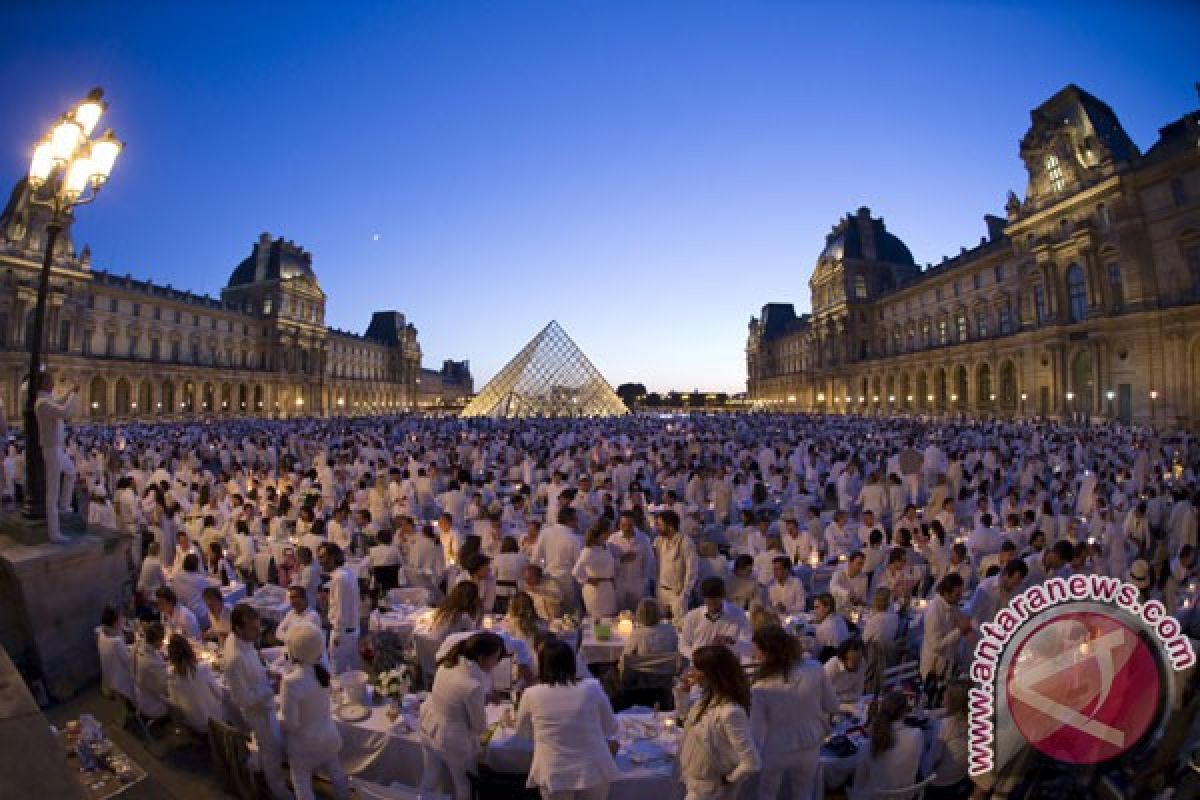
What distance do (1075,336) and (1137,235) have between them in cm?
534

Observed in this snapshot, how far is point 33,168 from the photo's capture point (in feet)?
18.1

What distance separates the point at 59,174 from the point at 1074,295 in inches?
1566

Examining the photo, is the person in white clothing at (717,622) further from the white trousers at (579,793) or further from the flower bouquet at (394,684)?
the flower bouquet at (394,684)

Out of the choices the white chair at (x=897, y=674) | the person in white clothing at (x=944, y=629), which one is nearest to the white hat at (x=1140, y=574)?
the person in white clothing at (x=944, y=629)

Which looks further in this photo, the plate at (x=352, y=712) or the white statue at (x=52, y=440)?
the white statue at (x=52, y=440)

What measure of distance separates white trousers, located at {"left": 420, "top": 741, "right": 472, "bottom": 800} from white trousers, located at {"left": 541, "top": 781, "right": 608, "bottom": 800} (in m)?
0.56

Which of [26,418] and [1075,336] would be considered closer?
[26,418]

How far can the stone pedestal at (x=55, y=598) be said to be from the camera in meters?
4.89

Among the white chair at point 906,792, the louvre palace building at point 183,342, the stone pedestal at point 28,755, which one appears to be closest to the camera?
the stone pedestal at point 28,755

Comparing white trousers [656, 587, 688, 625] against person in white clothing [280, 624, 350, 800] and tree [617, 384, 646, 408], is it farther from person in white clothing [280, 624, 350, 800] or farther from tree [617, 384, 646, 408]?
tree [617, 384, 646, 408]

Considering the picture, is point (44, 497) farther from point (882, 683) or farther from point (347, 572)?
point (882, 683)

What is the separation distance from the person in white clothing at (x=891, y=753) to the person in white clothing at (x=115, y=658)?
473 cm

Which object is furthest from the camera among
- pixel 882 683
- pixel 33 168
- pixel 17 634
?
pixel 33 168

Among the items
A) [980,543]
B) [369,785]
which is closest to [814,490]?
[980,543]
